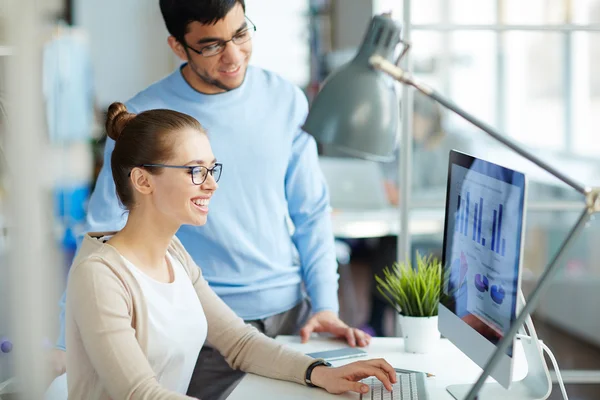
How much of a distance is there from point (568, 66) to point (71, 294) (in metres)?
4.27

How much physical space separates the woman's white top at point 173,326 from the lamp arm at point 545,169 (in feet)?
1.90

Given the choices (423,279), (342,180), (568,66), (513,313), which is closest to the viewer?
(513,313)

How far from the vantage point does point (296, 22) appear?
233 inches

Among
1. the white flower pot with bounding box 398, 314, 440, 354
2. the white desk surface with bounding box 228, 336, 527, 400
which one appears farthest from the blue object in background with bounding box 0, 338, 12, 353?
the white flower pot with bounding box 398, 314, 440, 354

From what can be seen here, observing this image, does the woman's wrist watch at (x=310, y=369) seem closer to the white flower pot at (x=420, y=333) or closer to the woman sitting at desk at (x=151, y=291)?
the woman sitting at desk at (x=151, y=291)

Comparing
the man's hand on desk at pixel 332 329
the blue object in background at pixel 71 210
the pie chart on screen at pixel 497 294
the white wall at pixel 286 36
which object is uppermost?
the white wall at pixel 286 36

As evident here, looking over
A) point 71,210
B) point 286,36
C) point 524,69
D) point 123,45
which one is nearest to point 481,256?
point 524,69

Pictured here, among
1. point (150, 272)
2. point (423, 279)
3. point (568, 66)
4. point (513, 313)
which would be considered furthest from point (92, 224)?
point (568, 66)

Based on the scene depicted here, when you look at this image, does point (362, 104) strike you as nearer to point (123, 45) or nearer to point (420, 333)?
point (420, 333)

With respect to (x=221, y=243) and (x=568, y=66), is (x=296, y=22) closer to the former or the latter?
(x=568, y=66)

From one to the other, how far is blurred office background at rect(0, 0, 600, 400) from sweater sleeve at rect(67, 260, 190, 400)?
1.36 metres

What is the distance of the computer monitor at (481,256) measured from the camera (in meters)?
1.38

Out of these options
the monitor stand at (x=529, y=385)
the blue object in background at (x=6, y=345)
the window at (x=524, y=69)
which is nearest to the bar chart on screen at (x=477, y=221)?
the monitor stand at (x=529, y=385)

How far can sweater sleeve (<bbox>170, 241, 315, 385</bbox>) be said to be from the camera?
1661 millimetres
